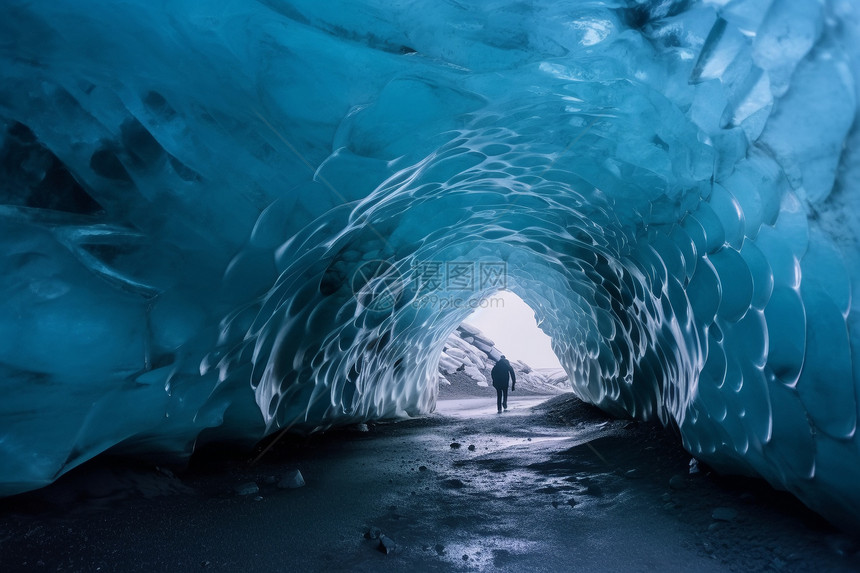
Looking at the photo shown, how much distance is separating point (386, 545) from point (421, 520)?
26.2 inches

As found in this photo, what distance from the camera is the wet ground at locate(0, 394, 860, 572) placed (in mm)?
2797

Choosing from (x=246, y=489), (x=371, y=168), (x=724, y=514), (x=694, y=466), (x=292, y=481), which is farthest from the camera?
(x=694, y=466)

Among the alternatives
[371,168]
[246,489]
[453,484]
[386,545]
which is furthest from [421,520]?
[371,168]

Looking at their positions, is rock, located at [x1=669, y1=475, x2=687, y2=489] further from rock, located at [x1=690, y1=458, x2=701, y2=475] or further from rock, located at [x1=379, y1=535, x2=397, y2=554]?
rock, located at [x1=379, y1=535, x2=397, y2=554]

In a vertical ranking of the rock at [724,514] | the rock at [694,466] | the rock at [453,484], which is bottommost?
the rock at [724,514]

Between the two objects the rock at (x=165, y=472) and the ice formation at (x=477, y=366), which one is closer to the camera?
the rock at (x=165, y=472)

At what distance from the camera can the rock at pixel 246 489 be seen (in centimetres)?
411

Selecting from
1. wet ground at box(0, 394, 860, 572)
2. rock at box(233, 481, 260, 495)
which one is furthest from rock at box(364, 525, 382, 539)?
rock at box(233, 481, 260, 495)

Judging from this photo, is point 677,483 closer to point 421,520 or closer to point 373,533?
point 421,520

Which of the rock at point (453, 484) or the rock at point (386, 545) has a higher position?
the rock at point (453, 484)

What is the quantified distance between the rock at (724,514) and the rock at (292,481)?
2991 mm

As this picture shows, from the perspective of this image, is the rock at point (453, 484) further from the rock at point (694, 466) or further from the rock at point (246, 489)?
the rock at point (694, 466)

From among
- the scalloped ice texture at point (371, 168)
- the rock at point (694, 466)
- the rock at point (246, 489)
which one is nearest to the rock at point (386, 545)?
the rock at point (246, 489)

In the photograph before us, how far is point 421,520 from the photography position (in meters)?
3.64
